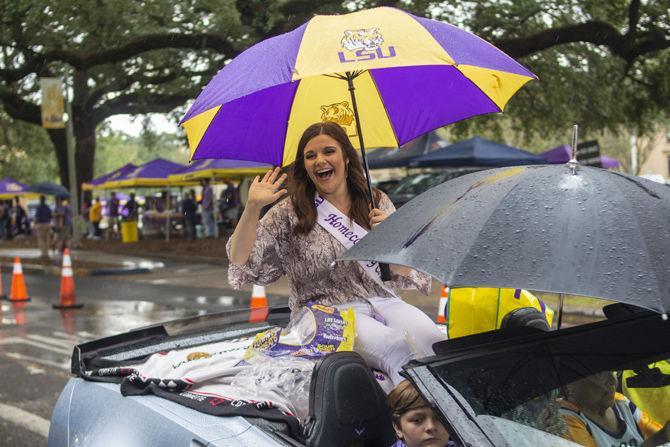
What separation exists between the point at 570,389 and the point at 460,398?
0.36 metres

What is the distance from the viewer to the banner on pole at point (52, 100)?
21.4 meters

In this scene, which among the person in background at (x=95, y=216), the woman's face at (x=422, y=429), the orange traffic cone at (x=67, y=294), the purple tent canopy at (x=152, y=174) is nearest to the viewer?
the woman's face at (x=422, y=429)

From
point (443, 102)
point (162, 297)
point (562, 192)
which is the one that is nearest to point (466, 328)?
point (562, 192)

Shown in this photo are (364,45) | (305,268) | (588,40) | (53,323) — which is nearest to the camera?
(364,45)

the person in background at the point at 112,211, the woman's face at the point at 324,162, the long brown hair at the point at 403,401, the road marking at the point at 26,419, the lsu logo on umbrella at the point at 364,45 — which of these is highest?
the lsu logo on umbrella at the point at 364,45

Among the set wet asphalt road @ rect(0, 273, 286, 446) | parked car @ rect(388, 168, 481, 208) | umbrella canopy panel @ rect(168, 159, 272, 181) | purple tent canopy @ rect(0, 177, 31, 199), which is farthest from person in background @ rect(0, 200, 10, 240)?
parked car @ rect(388, 168, 481, 208)

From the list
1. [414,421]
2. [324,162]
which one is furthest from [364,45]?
[414,421]

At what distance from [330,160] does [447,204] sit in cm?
109

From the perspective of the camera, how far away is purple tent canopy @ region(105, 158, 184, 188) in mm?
28000

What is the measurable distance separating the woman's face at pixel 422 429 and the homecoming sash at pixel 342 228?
3.14 feet

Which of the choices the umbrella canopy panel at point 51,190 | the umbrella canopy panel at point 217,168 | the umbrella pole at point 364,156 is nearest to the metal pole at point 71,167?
the umbrella canopy panel at point 217,168

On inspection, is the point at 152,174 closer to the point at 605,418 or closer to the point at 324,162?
the point at 324,162

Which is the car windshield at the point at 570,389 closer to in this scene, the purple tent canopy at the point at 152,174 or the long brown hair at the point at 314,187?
the long brown hair at the point at 314,187

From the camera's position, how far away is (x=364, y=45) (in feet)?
9.89
